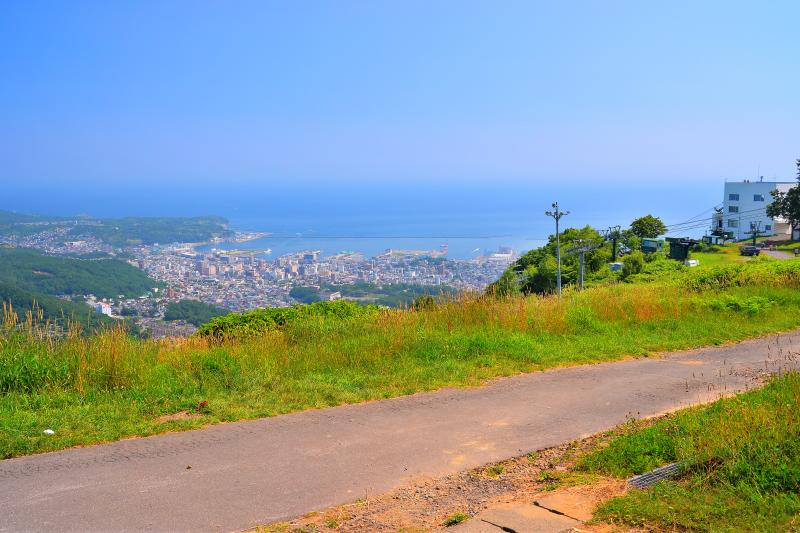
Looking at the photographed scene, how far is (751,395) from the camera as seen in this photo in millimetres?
7215

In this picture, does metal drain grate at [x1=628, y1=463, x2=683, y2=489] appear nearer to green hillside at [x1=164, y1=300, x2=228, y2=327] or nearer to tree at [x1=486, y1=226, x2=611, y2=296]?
green hillside at [x1=164, y1=300, x2=228, y2=327]

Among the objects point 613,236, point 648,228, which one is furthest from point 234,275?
point 648,228

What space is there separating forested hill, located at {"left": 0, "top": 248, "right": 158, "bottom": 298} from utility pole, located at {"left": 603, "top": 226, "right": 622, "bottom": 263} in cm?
3415

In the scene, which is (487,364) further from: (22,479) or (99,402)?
(22,479)

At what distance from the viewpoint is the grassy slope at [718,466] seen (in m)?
4.49

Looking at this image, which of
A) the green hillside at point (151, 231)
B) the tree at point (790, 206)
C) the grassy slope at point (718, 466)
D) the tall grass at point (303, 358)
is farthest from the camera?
the green hillside at point (151, 231)

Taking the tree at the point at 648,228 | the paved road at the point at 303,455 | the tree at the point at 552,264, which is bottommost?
the tree at the point at 552,264

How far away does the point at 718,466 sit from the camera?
5215 mm

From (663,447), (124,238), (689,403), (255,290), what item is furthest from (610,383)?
(124,238)

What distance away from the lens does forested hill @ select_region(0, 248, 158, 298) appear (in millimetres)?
40375

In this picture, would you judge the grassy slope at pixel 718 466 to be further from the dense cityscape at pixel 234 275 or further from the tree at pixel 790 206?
the tree at pixel 790 206

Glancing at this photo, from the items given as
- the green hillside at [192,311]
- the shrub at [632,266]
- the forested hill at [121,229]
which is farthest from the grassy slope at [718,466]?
the forested hill at [121,229]

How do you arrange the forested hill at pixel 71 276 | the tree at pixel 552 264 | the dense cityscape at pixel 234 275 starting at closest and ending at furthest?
the dense cityscape at pixel 234 275, the forested hill at pixel 71 276, the tree at pixel 552 264

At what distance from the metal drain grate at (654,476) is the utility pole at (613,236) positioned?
165 feet
